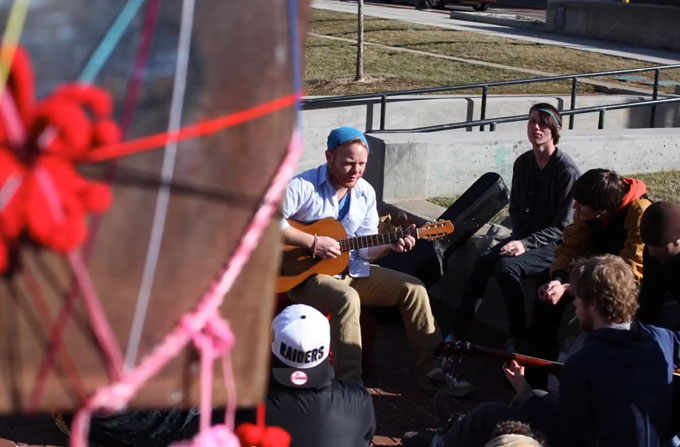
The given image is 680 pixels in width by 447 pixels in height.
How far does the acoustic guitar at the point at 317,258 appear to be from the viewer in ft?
18.4

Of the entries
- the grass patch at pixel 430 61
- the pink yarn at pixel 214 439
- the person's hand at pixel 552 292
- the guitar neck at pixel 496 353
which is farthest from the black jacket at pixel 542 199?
the grass patch at pixel 430 61

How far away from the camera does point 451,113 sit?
11.4m

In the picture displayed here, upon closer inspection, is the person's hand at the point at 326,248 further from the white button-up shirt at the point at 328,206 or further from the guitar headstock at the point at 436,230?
the guitar headstock at the point at 436,230

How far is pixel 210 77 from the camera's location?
143cm

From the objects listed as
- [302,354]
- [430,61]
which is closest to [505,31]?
[430,61]

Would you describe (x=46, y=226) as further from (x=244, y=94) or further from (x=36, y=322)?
(x=244, y=94)

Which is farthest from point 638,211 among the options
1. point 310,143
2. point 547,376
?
point 310,143

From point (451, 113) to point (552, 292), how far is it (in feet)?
20.3

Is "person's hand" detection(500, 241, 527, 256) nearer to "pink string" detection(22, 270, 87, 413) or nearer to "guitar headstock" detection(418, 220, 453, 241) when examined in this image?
"guitar headstock" detection(418, 220, 453, 241)

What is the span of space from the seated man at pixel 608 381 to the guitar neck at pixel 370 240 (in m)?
1.64

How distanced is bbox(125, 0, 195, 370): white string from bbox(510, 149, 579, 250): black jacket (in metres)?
4.85

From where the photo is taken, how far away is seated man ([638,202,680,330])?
4711 mm

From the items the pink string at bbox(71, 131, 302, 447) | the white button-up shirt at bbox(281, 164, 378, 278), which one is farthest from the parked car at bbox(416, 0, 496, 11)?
the pink string at bbox(71, 131, 302, 447)

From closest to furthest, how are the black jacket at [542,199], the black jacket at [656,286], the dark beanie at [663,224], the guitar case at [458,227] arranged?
the dark beanie at [663,224], the black jacket at [656,286], the black jacket at [542,199], the guitar case at [458,227]
